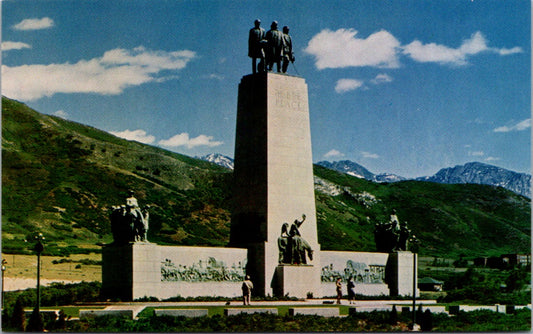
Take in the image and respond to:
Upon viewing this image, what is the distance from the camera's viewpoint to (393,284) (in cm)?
4209

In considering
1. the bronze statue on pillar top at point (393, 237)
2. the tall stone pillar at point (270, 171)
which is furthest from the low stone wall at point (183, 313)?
the bronze statue on pillar top at point (393, 237)

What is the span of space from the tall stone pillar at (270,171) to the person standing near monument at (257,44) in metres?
0.84

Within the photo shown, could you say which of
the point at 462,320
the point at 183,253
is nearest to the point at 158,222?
the point at 183,253

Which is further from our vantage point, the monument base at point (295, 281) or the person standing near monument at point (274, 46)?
the person standing near monument at point (274, 46)

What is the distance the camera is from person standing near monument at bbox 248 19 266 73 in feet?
127

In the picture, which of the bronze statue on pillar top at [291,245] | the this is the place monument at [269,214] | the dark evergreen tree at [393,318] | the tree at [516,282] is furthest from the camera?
the tree at [516,282]

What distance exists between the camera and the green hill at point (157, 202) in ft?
237

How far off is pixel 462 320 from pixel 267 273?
9.83 m

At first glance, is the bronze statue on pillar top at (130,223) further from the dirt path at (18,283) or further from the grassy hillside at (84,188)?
the grassy hillside at (84,188)

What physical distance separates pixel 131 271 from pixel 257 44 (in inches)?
493

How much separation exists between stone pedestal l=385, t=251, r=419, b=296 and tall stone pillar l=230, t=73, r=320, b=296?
5.46 meters

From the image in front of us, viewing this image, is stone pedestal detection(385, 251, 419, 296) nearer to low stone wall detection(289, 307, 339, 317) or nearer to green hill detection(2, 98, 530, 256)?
low stone wall detection(289, 307, 339, 317)

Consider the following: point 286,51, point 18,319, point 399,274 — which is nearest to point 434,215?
point 399,274

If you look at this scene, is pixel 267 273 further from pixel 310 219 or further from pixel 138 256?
pixel 138 256
